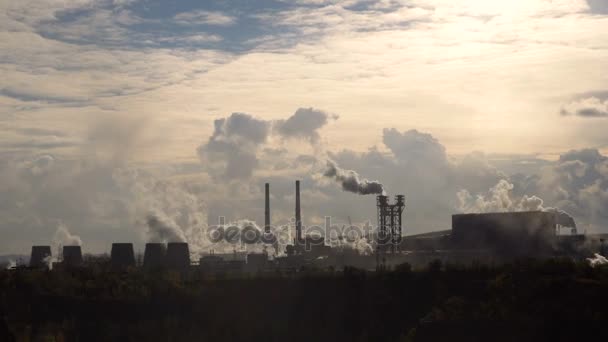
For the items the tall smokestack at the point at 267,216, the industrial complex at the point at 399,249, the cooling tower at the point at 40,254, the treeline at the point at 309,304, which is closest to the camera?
the treeline at the point at 309,304

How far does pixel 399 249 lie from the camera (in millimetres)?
116688

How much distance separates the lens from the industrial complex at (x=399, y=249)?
324ft

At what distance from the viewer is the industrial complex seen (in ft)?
324

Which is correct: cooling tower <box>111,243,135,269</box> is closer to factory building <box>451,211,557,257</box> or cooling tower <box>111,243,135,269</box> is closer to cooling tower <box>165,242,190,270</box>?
cooling tower <box>165,242,190,270</box>

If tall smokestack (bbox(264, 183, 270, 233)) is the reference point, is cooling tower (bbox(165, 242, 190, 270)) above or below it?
below

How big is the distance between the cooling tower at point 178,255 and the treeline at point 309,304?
34394mm

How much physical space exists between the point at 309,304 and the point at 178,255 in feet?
159

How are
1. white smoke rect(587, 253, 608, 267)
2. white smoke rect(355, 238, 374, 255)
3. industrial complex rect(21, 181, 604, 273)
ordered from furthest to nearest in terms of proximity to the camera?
1. white smoke rect(355, 238, 374, 255)
2. industrial complex rect(21, 181, 604, 273)
3. white smoke rect(587, 253, 608, 267)

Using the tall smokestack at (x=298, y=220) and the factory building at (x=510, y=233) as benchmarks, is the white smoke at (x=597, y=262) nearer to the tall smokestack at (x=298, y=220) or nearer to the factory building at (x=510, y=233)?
the factory building at (x=510, y=233)

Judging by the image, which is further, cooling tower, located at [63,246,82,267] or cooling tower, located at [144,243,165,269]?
cooling tower, located at [63,246,82,267]

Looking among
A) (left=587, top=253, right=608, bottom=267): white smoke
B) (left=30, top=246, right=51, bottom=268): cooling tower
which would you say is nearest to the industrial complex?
(left=30, top=246, right=51, bottom=268): cooling tower

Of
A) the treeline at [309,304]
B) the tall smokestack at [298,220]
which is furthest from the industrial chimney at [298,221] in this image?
the treeline at [309,304]

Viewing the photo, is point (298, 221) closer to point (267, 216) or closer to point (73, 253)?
point (267, 216)

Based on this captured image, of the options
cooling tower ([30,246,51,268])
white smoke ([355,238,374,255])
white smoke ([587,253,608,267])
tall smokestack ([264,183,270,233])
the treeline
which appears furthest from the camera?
tall smokestack ([264,183,270,233])
